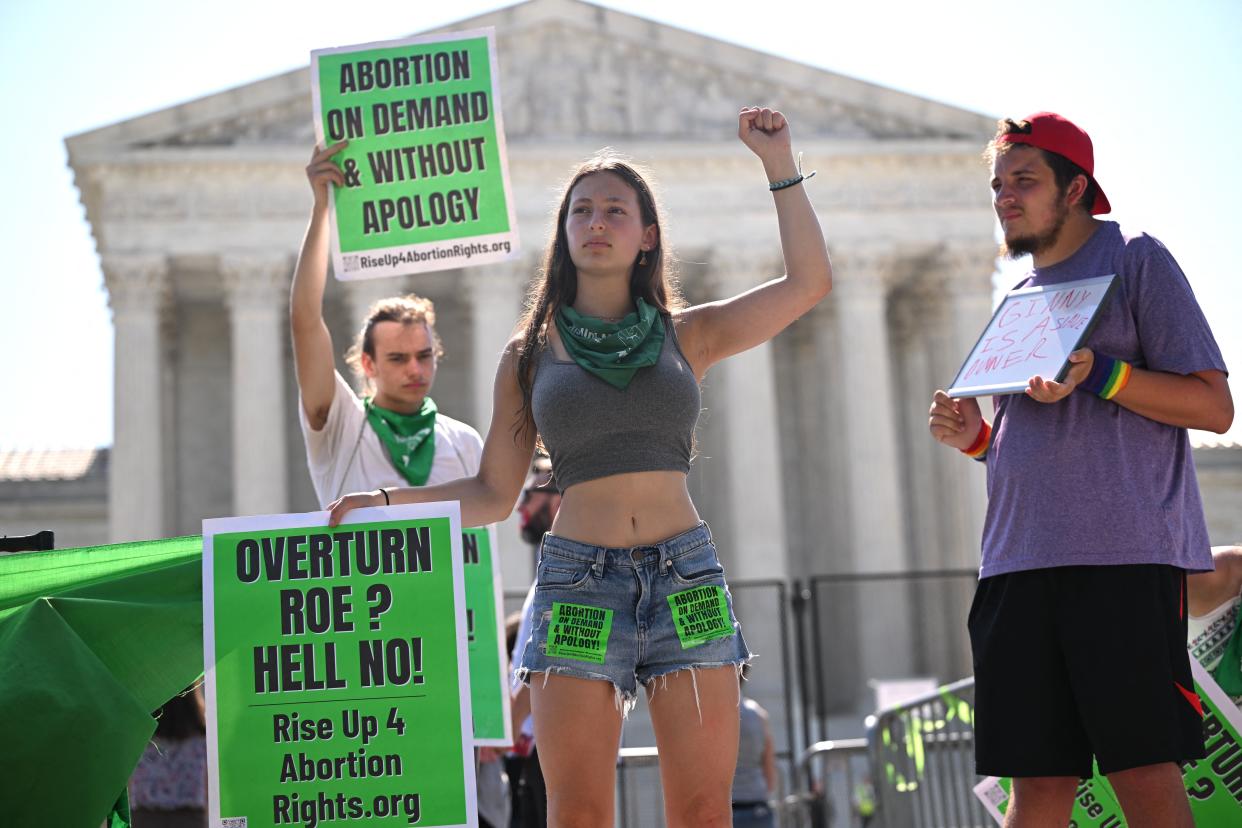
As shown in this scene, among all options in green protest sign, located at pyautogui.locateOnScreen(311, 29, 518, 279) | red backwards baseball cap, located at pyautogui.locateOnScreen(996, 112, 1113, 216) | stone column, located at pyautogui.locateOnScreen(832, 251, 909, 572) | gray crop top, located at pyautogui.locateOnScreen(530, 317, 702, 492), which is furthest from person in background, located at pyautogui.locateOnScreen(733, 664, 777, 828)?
stone column, located at pyautogui.locateOnScreen(832, 251, 909, 572)

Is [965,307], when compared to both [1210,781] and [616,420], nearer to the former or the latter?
[1210,781]

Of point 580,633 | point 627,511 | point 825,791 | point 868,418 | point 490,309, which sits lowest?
point 825,791

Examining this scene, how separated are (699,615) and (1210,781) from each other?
2.22 meters

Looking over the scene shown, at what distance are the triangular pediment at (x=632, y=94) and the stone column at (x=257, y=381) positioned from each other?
9.07ft

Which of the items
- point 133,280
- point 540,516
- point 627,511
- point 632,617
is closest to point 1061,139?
Answer: point 627,511

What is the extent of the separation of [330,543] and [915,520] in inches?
1219

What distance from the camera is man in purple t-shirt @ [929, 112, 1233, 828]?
4.22 m

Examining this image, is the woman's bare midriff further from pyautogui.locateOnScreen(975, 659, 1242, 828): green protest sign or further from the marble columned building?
the marble columned building

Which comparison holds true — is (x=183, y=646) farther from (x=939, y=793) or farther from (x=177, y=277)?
(x=177, y=277)

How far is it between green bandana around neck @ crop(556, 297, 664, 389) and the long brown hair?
0.47 feet

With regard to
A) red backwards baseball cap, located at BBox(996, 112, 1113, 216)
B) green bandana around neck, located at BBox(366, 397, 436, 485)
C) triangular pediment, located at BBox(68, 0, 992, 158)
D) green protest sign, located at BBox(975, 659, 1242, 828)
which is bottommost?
green protest sign, located at BBox(975, 659, 1242, 828)

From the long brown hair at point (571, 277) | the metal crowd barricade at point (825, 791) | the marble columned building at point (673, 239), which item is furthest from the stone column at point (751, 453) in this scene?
the long brown hair at point (571, 277)

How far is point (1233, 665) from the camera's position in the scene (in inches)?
216

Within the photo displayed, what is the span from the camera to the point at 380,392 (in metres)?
6.02
